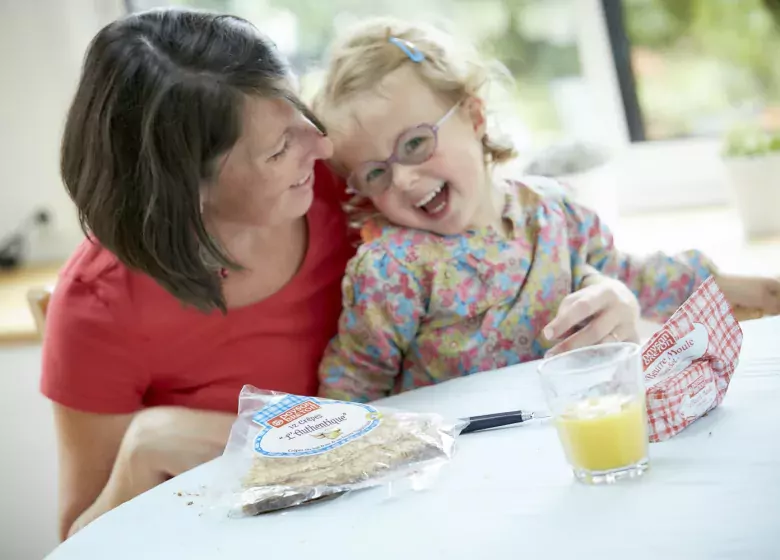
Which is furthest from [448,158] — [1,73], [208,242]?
[1,73]

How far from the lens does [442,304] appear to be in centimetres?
127

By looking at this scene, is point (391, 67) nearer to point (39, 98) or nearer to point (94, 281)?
point (94, 281)

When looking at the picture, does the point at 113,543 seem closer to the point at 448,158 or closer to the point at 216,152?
the point at 216,152

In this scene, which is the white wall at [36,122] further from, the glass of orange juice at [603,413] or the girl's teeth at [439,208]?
the glass of orange juice at [603,413]

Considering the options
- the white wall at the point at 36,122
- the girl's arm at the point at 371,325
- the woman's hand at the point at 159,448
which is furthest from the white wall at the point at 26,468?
the girl's arm at the point at 371,325

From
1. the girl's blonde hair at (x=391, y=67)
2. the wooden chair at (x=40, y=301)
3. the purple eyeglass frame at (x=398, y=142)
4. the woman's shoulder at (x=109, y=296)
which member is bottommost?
the wooden chair at (x=40, y=301)

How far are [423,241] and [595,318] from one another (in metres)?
0.27

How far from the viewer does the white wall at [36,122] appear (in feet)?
7.03

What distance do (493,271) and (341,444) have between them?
0.44 meters

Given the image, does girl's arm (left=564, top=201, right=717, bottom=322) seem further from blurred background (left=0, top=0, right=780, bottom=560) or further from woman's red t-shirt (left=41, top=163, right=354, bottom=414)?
blurred background (left=0, top=0, right=780, bottom=560)

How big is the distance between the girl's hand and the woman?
0.18m

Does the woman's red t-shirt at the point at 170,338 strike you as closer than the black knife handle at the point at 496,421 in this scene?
No

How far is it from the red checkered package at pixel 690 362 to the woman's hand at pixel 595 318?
0.18m

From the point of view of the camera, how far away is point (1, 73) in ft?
8.00
